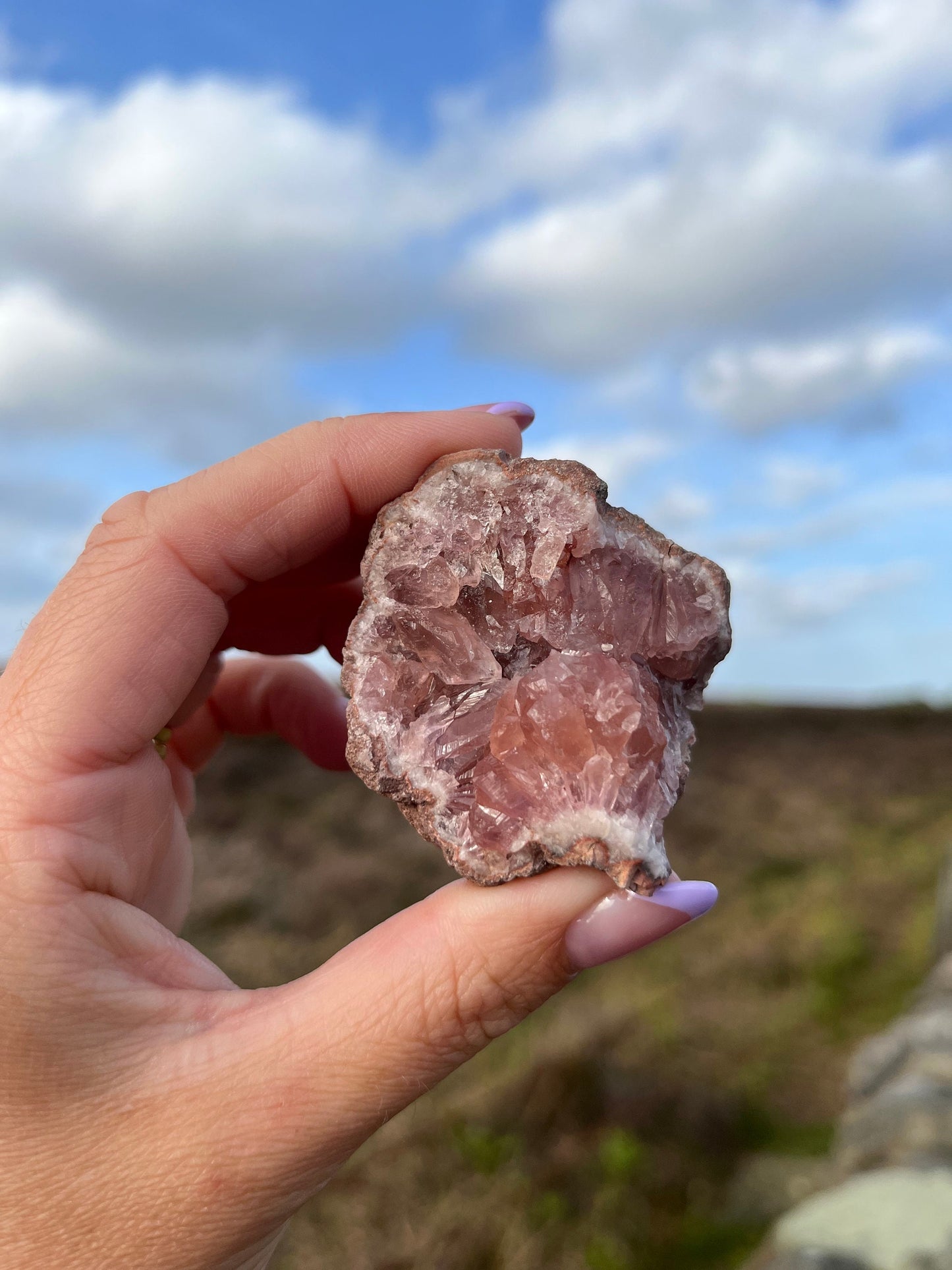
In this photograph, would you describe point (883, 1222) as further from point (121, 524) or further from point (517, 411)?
point (121, 524)

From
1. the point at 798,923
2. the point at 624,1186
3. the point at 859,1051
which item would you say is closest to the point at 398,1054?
the point at 624,1186

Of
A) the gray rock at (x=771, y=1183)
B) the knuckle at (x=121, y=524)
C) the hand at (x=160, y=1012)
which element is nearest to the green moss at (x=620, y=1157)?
the gray rock at (x=771, y=1183)

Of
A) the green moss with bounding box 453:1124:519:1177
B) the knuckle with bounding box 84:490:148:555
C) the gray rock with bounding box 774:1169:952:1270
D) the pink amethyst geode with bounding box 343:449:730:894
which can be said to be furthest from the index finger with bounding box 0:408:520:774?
the gray rock with bounding box 774:1169:952:1270

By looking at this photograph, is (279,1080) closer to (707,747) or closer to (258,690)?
(258,690)

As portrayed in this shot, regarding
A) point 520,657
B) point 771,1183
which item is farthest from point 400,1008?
point 771,1183

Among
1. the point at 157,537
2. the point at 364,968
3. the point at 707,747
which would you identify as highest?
the point at 707,747

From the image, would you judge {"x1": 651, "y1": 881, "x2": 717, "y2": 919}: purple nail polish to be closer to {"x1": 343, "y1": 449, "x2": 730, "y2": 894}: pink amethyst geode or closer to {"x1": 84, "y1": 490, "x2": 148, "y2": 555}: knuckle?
{"x1": 343, "y1": 449, "x2": 730, "y2": 894}: pink amethyst geode
